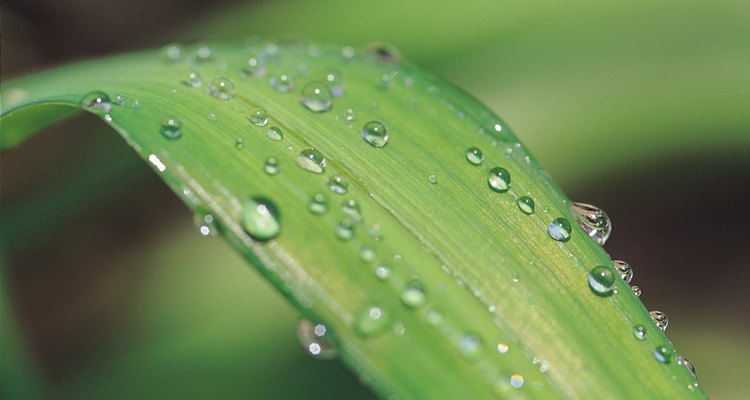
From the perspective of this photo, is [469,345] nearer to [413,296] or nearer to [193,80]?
[413,296]

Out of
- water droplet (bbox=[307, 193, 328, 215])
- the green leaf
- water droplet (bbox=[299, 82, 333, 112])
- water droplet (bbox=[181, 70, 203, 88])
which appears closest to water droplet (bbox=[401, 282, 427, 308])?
the green leaf

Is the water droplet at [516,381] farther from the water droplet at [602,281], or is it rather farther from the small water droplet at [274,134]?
the small water droplet at [274,134]

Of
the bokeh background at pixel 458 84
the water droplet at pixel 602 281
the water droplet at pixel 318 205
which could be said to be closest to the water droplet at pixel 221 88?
the water droplet at pixel 318 205

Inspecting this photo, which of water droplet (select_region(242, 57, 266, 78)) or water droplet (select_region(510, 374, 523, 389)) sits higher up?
water droplet (select_region(242, 57, 266, 78))

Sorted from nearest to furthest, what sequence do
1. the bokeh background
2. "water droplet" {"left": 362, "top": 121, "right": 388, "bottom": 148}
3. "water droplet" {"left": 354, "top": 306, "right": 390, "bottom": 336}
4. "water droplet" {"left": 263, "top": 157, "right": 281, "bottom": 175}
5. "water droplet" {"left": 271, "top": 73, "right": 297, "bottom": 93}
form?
1. "water droplet" {"left": 354, "top": 306, "right": 390, "bottom": 336}
2. "water droplet" {"left": 263, "top": 157, "right": 281, "bottom": 175}
3. "water droplet" {"left": 362, "top": 121, "right": 388, "bottom": 148}
4. "water droplet" {"left": 271, "top": 73, "right": 297, "bottom": 93}
5. the bokeh background

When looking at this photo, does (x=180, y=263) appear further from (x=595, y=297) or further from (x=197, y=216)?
(x=595, y=297)

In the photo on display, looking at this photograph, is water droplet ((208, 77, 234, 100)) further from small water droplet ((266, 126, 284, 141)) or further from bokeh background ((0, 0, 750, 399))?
bokeh background ((0, 0, 750, 399))
